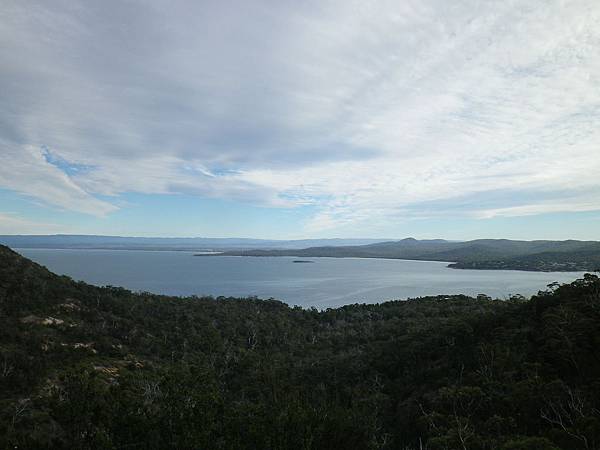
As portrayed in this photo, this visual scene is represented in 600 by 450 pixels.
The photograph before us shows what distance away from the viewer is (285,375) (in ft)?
171

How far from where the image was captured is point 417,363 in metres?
47.2

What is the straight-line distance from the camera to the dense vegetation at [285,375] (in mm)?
13336

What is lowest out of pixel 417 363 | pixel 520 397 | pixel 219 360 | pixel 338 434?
pixel 219 360

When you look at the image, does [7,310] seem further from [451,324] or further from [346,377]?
[451,324]

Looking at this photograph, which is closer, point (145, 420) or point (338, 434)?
point (145, 420)

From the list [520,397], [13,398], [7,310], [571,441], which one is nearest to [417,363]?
[520,397]

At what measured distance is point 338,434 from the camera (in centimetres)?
1370

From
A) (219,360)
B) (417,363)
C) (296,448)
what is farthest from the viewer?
(219,360)

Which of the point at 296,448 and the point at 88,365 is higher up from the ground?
the point at 296,448

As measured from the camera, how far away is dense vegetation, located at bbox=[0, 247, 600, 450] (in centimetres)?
1334

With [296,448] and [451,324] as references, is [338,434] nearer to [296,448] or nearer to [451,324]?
[296,448]

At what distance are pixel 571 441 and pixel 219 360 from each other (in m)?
49.4

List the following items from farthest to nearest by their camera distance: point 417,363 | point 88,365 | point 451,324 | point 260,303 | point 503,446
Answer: point 260,303
point 451,324
point 417,363
point 88,365
point 503,446

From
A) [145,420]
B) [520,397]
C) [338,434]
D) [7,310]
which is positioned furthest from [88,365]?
[520,397]
